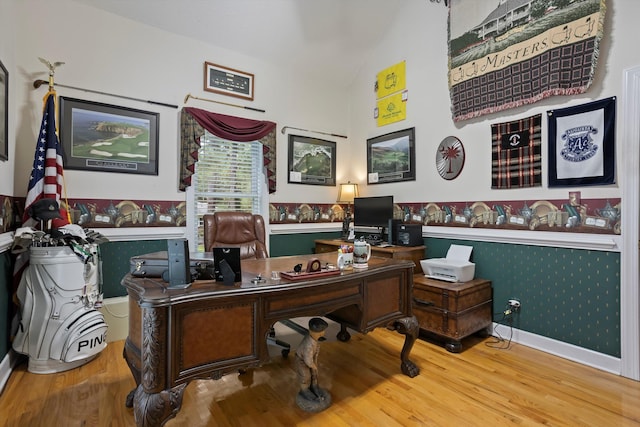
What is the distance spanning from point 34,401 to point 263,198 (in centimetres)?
271

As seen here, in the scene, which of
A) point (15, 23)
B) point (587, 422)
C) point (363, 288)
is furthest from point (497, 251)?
point (15, 23)

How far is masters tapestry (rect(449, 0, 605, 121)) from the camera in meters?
2.47

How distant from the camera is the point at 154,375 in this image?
1.33m

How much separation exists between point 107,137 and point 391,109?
3248 millimetres

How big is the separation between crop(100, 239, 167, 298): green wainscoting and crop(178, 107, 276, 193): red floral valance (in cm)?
78

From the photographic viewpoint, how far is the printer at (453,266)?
3.01m

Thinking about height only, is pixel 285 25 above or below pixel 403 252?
above

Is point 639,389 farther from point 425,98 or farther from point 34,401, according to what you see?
point 34,401

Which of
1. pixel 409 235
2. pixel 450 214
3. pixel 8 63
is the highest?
pixel 8 63

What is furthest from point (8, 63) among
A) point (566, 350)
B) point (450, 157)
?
point (566, 350)

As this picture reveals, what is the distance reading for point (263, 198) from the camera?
4.06m

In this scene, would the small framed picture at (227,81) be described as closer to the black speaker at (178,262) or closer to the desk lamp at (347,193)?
the desk lamp at (347,193)

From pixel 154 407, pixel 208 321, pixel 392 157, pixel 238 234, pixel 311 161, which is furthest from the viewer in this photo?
pixel 311 161

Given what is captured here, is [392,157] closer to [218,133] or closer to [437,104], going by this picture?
[437,104]
